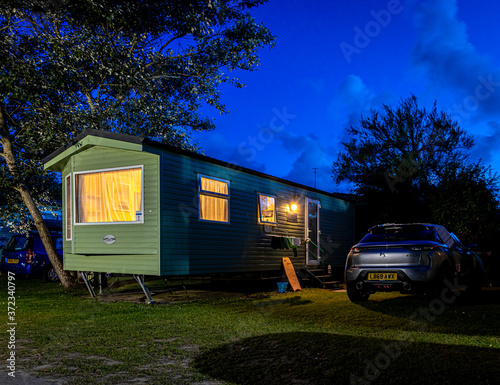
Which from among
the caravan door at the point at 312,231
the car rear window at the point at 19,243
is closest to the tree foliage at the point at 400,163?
the caravan door at the point at 312,231

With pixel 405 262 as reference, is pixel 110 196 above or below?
above

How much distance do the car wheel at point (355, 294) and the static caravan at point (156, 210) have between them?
3.23 m

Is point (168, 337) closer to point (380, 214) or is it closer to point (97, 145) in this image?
point (97, 145)

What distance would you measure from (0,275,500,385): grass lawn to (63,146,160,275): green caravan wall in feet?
3.07

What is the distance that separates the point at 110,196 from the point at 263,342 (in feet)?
18.1

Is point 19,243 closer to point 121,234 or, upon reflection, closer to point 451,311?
point 121,234

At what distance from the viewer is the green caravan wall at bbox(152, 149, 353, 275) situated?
9305 millimetres

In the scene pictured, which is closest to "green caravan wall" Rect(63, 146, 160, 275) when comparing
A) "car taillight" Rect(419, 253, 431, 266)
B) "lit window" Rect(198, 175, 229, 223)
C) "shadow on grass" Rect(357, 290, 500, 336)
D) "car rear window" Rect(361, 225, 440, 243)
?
"lit window" Rect(198, 175, 229, 223)

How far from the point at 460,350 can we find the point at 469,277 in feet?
15.4

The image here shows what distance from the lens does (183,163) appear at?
9.79 metres

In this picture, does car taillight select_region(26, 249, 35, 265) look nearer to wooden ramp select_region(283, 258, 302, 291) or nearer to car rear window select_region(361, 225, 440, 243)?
wooden ramp select_region(283, 258, 302, 291)

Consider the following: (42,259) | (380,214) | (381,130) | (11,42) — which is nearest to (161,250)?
(11,42)

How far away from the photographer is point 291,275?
41.1 ft

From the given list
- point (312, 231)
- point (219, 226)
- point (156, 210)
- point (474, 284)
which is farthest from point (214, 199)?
point (474, 284)
